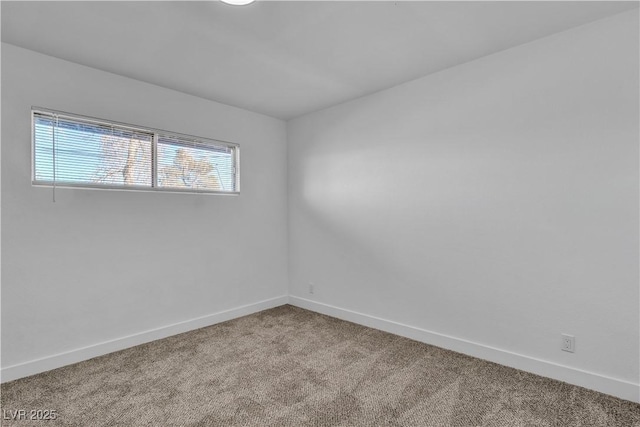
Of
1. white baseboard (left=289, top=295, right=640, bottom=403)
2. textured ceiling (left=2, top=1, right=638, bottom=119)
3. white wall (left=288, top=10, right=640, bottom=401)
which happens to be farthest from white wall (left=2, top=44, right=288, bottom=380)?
white baseboard (left=289, top=295, right=640, bottom=403)

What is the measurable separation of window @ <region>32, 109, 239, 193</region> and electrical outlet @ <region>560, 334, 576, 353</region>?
10.9 ft

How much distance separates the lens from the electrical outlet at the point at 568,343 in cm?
224

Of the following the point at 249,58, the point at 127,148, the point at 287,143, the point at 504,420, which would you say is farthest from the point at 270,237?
the point at 504,420

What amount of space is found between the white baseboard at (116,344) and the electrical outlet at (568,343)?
3.00m

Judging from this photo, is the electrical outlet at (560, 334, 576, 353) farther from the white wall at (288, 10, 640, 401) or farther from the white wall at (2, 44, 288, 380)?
the white wall at (2, 44, 288, 380)

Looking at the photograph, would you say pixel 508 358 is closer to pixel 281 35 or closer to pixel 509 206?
pixel 509 206

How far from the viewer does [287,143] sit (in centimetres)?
436

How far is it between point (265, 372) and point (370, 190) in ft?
6.57

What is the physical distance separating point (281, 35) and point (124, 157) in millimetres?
1827

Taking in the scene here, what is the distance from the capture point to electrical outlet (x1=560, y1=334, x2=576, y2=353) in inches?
88.0

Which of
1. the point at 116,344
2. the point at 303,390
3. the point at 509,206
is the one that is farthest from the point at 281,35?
the point at 116,344

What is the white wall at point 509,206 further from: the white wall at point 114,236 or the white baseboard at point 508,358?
the white wall at point 114,236

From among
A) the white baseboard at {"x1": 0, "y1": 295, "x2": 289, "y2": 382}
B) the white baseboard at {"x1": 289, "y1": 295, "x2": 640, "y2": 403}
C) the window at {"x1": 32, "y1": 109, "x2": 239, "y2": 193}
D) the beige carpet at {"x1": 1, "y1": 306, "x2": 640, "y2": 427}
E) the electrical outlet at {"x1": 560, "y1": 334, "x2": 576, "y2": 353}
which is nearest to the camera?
the beige carpet at {"x1": 1, "y1": 306, "x2": 640, "y2": 427}

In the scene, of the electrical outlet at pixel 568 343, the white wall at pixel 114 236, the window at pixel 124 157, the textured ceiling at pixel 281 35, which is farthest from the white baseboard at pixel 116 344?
the electrical outlet at pixel 568 343
